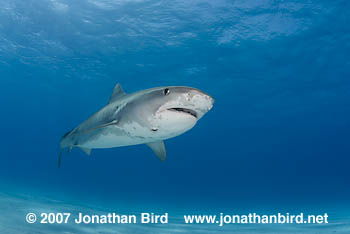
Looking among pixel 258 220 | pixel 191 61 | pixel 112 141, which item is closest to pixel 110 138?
pixel 112 141

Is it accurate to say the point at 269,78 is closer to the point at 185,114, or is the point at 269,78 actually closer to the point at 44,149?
the point at 185,114

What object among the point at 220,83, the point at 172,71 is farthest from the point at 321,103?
the point at 172,71

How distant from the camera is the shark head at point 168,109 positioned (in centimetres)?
334

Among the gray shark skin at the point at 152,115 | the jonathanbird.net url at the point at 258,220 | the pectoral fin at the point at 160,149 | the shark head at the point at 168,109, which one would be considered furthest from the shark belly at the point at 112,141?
the jonathanbird.net url at the point at 258,220

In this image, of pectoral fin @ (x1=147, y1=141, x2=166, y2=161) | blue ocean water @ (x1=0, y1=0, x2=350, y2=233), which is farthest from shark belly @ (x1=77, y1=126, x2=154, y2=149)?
blue ocean water @ (x1=0, y1=0, x2=350, y2=233)

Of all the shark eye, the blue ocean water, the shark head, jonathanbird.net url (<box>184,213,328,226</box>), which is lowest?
jonathanbird.net url (<box>184,213,328,226</box>)

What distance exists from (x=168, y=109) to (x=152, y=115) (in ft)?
0.99

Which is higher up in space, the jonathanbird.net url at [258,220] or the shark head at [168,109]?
the shark head at [168,109]

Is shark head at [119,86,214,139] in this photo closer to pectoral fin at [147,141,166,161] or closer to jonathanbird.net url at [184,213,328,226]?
pectoral fin at [147,141,166,161]

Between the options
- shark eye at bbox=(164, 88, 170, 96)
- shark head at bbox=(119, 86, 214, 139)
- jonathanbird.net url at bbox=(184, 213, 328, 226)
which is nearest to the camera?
shark head at bbox=(119, 86, 214, 139)

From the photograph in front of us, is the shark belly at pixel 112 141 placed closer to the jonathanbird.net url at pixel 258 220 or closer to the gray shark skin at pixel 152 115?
the gray shark skin at pixel 152 115

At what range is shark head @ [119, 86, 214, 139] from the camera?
334cm

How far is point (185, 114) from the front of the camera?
11.4 feet

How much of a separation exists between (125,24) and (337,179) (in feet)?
382
